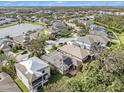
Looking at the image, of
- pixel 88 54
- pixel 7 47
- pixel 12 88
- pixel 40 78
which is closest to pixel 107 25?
pixel 88 54

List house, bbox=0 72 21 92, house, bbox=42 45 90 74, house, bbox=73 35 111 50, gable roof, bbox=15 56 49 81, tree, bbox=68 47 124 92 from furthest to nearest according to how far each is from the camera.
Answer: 1. house, bbox=73 35 111 50
2. house, bbox=42 45 90 74
3. gable roof, bbox=15 56 49 81
4. house, bbox=0 72 21 92
5. tree, bbox=68 47 124 92

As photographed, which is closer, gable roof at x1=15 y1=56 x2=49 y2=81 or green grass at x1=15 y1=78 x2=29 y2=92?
green grass at x1=15 y1=78 x2=29 y2=92

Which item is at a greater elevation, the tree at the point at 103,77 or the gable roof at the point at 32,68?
the tree at the point at 103,77

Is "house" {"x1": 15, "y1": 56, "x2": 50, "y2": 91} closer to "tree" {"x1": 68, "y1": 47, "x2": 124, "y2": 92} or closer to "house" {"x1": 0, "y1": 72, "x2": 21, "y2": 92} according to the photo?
"house" {"x1": 0, "y1": 72, "x2": 21, "y2": 92}

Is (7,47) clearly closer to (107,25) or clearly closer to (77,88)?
(77,88)

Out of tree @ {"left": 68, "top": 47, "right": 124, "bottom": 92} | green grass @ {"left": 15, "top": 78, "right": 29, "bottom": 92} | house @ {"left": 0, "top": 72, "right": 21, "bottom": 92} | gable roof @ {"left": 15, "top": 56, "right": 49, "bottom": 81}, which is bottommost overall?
green grass @ {"left": 15, "top": 78, "right": 29, "bottom": 92}

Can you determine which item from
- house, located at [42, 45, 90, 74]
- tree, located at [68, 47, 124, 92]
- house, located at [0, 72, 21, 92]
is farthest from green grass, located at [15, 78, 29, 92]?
tree, located at [68, 47, 124, 92]

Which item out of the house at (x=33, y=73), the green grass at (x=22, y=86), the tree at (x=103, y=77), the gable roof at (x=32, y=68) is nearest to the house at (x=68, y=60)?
the house at (x=33, y=73)

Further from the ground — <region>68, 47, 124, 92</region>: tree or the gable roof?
<region>68, 47, 124, 92</region>: tree

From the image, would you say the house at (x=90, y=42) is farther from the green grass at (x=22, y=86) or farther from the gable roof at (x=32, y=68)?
the green grass at (x=22, y=86)
